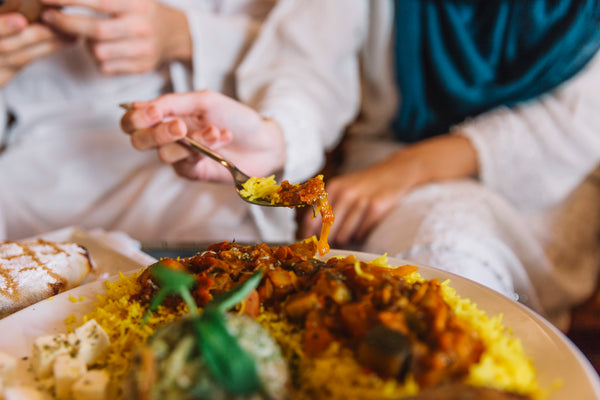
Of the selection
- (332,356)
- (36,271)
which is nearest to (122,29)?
(36,271)

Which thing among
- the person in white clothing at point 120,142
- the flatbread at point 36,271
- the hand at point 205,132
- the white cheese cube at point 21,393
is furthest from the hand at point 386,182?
the white cheese cube at point 21,393

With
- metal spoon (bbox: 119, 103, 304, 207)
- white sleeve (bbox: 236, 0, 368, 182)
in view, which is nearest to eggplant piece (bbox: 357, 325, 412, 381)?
metal spoon (bbox: 119, 103, 304, 207)

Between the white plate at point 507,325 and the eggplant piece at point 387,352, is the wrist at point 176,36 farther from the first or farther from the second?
the eggplant piece at point 387,352

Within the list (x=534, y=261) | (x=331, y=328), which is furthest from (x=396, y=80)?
(x=331, y=328)

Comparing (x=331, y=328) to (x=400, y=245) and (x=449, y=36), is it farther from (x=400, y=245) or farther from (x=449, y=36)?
(x=449, y=36)

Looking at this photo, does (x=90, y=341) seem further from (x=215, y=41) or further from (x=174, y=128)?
(x=215, y=41)
